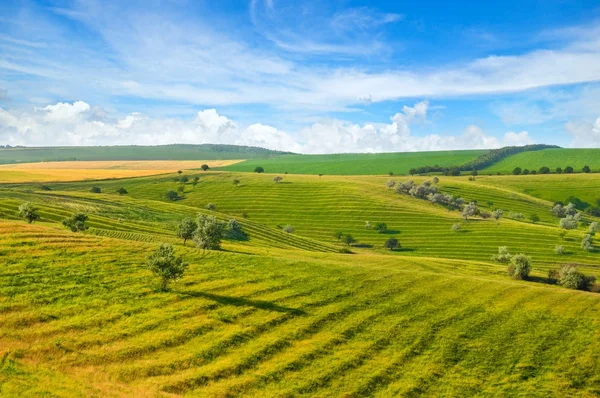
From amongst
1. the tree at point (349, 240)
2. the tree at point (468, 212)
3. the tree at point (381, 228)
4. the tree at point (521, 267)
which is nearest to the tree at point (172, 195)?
the tree at point (349, 240)

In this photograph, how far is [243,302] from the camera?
4431 cm

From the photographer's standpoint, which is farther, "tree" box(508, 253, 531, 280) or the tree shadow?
"tree" box(508, 253, 531, 280)

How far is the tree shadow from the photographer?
143 ft

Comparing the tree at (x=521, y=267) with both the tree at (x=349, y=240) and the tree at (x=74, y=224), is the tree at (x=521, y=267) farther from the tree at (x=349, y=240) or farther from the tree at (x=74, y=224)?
the tree at (x=74, y=224)

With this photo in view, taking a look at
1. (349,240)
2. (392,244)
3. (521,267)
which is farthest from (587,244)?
(349,240)

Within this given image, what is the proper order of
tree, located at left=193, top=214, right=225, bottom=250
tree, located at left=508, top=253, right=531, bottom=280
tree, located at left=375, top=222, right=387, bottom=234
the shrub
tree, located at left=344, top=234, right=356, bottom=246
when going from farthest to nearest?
tree, located at left=375, top=222, right=387, bottom=234 < tree, located at left=344, top=234, right=356, bottom=246 < the shrub < tree, located at left=508, top=253, right=531, bottom=280 < tree, located at left=193, top=214, right=225, bottom=250

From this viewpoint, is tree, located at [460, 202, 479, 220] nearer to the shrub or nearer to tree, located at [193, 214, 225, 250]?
the shrub

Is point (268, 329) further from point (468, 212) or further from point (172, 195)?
point (172, 195)

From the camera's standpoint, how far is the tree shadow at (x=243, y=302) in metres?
43.7

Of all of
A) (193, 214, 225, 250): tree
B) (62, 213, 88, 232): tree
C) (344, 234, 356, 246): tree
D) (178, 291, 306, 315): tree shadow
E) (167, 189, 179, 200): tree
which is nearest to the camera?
(178, 291, 306, 315): tree shadow

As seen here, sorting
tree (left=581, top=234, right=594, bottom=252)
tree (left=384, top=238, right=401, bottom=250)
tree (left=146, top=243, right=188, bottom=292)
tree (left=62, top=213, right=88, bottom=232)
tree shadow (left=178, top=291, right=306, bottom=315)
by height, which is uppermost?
tree (left=62, top=213, right=88, bottom=232)

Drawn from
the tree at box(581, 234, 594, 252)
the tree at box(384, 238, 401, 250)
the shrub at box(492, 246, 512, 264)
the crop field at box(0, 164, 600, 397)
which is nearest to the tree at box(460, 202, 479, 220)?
the tree at box(581, 234, 594, 252)

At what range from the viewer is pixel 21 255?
44.2 meters

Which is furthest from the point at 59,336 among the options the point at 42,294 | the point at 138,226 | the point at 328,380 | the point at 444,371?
the point at 138,226
